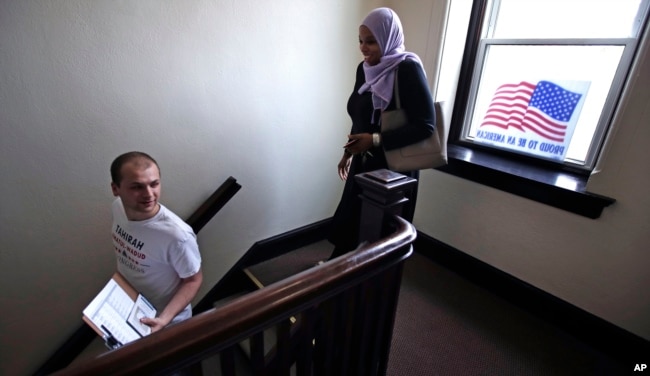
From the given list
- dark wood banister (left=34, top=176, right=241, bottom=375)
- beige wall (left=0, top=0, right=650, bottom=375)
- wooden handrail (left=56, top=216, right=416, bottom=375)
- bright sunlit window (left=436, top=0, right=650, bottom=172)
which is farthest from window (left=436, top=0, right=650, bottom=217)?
dark wood banister (left=34, top=176, right=241, bottom=375)

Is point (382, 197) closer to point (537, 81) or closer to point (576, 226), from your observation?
point (576, 226)

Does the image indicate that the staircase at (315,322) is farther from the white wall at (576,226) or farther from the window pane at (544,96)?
the window pane at (544,96)

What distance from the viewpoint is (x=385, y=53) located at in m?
1.34

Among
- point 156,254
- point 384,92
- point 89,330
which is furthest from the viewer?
point 89,330

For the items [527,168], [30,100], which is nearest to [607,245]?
[527,168]

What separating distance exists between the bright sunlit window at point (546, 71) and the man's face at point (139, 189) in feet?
5.54

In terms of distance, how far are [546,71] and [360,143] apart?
1.18 m

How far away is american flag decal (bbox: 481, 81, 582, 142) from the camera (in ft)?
5.41

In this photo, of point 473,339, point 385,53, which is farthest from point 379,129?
point 473,339

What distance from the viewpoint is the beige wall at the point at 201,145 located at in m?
1.24

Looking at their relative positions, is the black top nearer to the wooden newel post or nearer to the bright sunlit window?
the wooden newel post

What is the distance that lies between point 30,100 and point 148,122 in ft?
1.33

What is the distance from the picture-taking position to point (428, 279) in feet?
6.67

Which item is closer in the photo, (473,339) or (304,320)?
(304,320)
